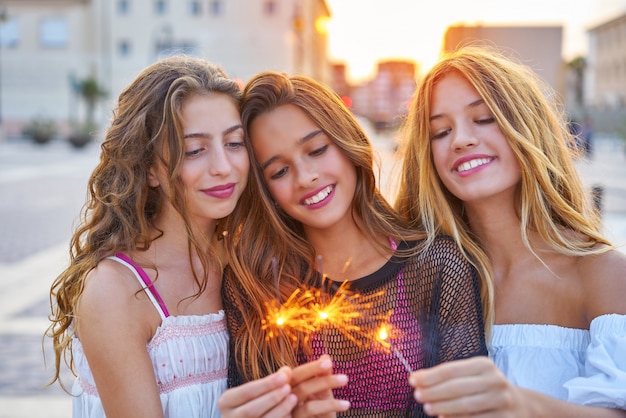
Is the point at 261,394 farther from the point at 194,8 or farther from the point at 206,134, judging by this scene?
the point at 194,8

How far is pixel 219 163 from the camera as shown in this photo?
2.39 m

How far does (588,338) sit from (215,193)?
1.41 meters

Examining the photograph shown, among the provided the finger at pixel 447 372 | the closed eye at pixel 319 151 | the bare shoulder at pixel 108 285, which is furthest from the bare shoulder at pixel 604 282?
the bare shoulder at pixel 108 285

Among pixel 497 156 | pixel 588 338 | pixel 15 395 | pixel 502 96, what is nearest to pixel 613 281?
pixel 588 338

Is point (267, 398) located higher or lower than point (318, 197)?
lower

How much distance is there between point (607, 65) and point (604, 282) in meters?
74.3

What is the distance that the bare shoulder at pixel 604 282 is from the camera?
2207 mm

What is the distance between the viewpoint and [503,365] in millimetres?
2324

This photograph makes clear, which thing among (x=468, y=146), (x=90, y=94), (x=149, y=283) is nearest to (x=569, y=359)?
(x=468, y=146)

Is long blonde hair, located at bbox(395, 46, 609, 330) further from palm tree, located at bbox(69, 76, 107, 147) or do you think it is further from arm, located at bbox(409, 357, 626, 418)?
palm tree, located at bbox(69, 76, 107, 147)

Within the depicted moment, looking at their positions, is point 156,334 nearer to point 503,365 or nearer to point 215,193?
point 215,193

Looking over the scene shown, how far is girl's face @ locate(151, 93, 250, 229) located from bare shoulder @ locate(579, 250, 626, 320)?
128 centimetres

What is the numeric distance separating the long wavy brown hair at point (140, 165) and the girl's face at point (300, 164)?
188mm

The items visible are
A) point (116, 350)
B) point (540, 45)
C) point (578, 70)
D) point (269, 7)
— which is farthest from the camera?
point (578, 70)
